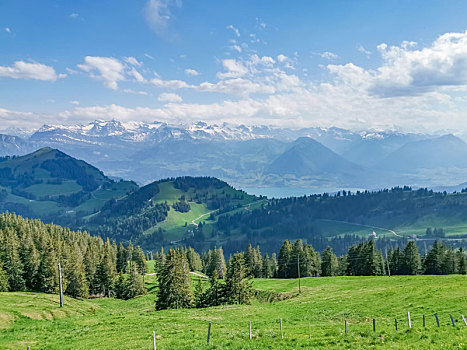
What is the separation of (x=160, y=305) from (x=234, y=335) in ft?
150

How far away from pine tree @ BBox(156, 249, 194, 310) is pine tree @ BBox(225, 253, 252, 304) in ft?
28.0

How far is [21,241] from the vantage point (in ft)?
309

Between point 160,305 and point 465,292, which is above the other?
point 465,292

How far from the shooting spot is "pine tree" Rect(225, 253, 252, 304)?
68.2 m

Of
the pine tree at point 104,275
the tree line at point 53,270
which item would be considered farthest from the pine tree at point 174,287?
the pine tree at point 104,275

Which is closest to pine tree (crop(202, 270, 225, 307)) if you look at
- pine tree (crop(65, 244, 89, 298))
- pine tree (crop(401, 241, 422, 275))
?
pine tree (crop(65, 244, 89, 298))

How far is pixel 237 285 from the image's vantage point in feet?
226

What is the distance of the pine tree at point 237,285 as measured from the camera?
68.2 metres

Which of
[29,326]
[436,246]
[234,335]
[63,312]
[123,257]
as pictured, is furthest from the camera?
[123,257]

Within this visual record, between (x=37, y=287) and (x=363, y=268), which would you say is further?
(x=363, y=268)

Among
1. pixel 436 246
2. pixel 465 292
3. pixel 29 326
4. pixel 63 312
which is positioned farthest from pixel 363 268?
pixel 29 326

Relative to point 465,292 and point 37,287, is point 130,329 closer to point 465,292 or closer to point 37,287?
point 465,292

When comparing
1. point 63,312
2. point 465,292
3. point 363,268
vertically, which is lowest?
point 363,268

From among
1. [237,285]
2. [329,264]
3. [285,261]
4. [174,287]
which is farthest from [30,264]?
[329,264]
